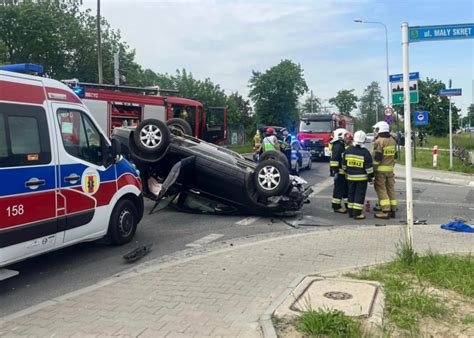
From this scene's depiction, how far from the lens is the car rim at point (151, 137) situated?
29.3ft

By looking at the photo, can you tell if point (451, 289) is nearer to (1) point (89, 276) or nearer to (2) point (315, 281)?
(2) point (315, 281)

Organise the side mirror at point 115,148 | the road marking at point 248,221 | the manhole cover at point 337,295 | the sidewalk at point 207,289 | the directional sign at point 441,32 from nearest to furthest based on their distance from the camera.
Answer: the sidewalk at point 207,289
the manhole cover at point 337,295
the directional sign at point 441,32
the side mirror at point 115,148
the road marking at point 248,221

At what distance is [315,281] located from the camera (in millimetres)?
5035

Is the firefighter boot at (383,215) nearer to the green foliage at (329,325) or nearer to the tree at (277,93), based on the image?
the green foliage at (329,325)

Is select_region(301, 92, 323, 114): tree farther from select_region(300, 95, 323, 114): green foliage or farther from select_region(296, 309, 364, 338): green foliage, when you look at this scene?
select_region(296, 309, 364, 338): green foliage

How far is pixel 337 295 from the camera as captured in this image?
457 cm

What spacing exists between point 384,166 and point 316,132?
52.5 ft

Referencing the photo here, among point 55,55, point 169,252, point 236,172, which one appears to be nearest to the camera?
point 169,252

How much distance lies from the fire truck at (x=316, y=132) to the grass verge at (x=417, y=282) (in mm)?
19186

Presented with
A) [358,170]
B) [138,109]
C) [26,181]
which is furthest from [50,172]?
[138,109]

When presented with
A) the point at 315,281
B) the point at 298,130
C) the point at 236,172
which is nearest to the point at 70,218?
the point at 315,281

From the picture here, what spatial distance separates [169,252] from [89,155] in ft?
5.82

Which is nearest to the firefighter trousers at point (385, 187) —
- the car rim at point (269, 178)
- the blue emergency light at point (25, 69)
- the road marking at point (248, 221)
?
the car rim at point (269, 178)

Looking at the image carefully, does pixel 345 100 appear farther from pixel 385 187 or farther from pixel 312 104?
pixel 385 187
